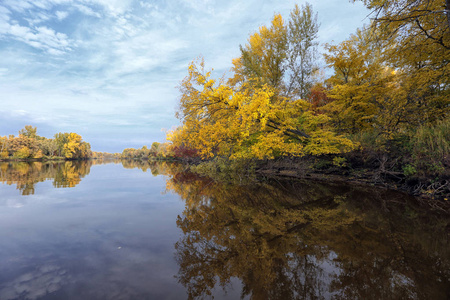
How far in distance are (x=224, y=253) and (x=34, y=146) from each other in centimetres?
8608

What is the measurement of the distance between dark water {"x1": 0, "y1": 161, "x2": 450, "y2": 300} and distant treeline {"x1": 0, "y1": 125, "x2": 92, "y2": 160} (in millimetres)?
77843

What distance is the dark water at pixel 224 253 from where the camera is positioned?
243 centimetres

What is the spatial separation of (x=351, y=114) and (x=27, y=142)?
280 feet

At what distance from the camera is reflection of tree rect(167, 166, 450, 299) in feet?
8.06

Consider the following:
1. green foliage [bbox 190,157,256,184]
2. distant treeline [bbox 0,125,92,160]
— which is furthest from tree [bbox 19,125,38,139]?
green foliage [bbox 190,157,256,184]

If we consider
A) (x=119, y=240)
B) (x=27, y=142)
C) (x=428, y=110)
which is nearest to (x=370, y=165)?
(x=428, y=110)

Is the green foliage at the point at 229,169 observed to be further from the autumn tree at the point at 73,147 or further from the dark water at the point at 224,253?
the autumn tree at the point at 73,147

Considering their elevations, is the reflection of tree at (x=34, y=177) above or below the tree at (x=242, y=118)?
below

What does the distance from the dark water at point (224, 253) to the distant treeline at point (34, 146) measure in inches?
3065

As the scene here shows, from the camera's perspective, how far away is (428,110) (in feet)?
34.5

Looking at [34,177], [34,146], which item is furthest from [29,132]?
[34,177]

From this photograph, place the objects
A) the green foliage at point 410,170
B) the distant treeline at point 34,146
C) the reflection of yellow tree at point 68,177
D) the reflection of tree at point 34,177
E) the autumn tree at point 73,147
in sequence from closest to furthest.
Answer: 1. the green foliage at point 410,170
2. the reflection of tree at point 34,177
3. the reflection of yellow tree at point 68,177
4. the distant treeline at point 34,146
5. the autumn tree at point 73,147

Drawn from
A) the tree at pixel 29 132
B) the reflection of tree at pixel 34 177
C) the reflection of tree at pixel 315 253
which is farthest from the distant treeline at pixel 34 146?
the reflection of tree at pixel 315 253

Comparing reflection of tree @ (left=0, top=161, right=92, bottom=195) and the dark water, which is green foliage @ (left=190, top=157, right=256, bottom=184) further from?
reflection of tree @ (left=0, top=161, right=92, bottom=195)
